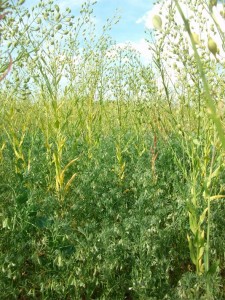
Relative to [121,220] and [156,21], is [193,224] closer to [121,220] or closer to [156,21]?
[121,220]

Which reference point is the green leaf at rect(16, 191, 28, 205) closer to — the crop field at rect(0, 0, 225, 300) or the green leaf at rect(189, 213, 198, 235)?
the crop field at rect(0, 0, 225, 300)

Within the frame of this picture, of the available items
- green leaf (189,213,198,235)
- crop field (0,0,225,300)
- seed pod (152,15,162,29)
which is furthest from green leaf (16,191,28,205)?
seed pod (152,15,162,29)

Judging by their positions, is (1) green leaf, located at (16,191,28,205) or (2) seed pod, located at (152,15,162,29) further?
(1) green leaf, located at (16,191,28,205)

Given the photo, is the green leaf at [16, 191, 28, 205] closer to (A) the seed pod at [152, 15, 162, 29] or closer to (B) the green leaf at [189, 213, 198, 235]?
(B) the green leaf at [189, 213, 198, 235]

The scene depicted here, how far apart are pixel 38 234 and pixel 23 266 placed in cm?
22

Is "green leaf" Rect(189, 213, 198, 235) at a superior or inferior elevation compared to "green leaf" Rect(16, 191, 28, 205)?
inferior

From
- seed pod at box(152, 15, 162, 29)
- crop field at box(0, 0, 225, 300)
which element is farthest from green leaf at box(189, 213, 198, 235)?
seed pod at box(152, 15, 162, 29)

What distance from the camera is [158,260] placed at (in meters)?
2.19

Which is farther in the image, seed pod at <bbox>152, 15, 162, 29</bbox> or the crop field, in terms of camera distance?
the crop field

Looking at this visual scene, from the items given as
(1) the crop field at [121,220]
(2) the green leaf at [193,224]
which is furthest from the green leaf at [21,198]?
(2) the green leaf at [193,224]

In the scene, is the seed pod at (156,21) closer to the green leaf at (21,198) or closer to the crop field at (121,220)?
the crop field at (121,220)

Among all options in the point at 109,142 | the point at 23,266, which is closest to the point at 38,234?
the point at 23,266

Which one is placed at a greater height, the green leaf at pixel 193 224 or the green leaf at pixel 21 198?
the green leaf at pixel 21 198

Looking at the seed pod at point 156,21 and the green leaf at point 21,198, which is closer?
the seed pod at point 156,21
